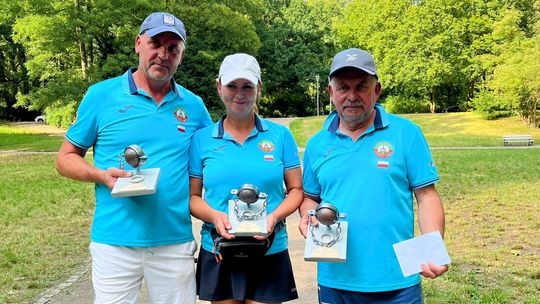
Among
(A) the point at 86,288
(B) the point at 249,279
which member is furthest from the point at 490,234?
(B) the point at 249,279

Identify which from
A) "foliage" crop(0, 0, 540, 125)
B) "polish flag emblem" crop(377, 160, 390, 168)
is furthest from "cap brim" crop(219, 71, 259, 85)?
"foliage" crop(0, 0, 540, 125)

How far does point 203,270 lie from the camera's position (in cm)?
323

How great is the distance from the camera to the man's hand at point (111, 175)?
2.86 metres

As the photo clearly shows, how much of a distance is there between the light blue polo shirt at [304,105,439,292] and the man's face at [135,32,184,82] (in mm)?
1148

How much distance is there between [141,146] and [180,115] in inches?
12.6

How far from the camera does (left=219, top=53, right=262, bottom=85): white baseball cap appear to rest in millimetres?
3014

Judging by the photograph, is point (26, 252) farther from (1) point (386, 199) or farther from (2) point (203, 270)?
(1) point (386, 199)

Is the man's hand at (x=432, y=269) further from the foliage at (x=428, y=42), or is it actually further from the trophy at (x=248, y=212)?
the foliage at (x=428, y=42)

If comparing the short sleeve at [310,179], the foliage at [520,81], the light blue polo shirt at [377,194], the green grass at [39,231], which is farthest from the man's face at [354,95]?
the foliage at [520,81]

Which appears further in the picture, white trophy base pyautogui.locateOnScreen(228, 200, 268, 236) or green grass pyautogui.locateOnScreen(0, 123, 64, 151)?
green grass pyautogui.locateOnScreen(0, 123, 64, 151)

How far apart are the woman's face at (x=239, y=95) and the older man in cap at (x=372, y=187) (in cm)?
53

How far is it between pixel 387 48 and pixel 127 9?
92.0ft

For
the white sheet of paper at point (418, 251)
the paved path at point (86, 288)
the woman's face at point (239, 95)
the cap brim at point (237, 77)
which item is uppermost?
the cap brim at point (237, 77)

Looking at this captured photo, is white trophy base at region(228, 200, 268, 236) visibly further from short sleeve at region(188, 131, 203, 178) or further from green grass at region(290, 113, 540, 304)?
green grass at region(290, 113, 540, 304)
